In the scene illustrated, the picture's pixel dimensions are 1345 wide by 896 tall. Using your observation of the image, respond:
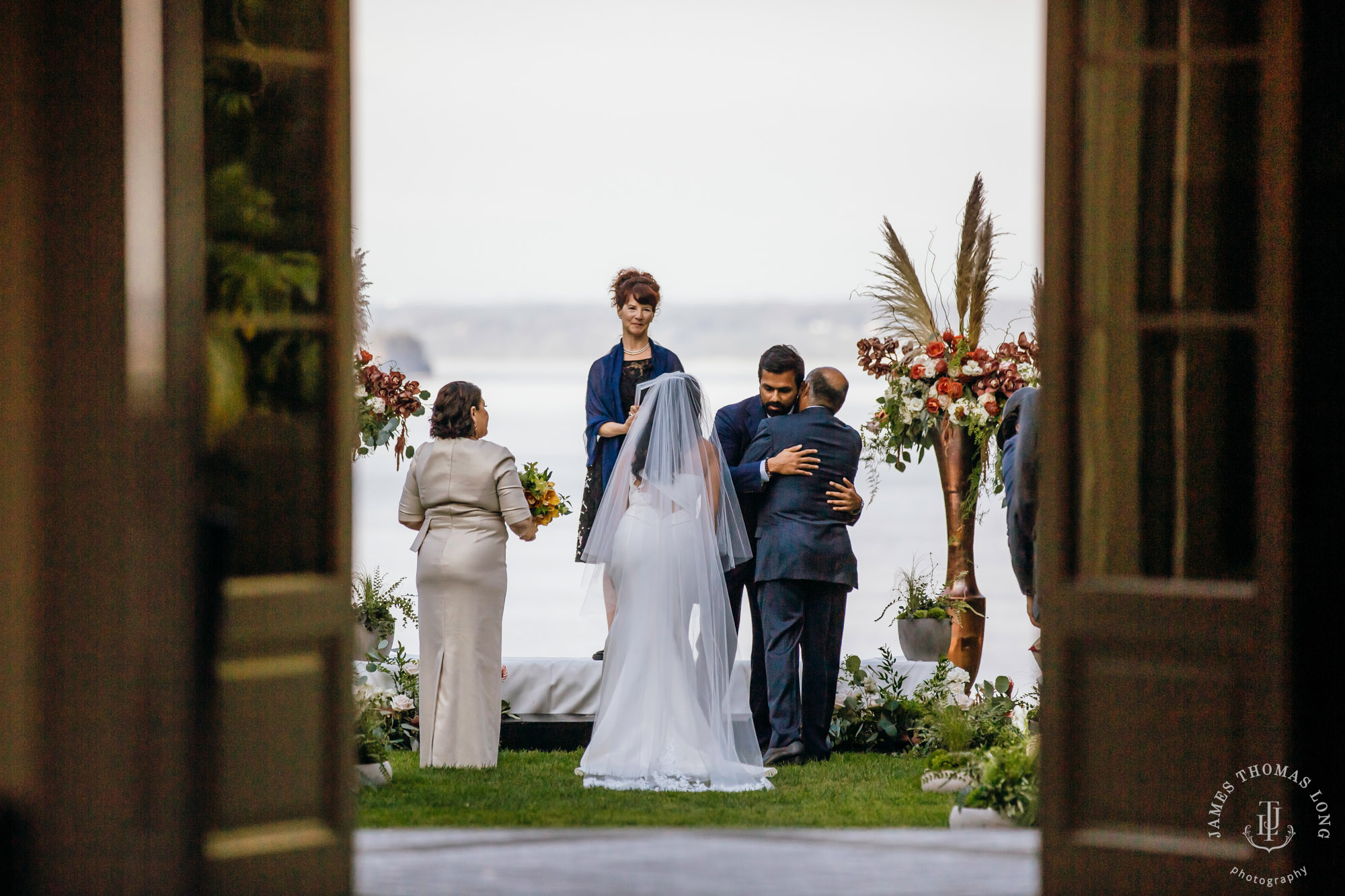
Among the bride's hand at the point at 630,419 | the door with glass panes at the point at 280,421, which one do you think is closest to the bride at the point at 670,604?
the bride's hand at the point at 630,419

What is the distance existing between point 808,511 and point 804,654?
64 cm

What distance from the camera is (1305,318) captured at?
3234mm

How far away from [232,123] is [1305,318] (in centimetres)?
252

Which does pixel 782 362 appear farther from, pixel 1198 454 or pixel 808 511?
pixel 1198 454

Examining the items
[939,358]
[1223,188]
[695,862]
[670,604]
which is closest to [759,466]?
[670,604]

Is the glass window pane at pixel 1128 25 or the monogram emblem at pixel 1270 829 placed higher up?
the glass window pane at pixel 1128 25

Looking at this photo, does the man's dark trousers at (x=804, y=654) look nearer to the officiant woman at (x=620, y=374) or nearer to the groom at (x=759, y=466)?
the groom at (x=759, y=466)

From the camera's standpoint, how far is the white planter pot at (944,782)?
18.5 feet

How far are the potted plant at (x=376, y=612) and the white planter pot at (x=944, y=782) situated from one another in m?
2.61

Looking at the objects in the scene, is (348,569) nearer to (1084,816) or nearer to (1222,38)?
(1084,816)

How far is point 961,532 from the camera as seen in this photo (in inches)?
278

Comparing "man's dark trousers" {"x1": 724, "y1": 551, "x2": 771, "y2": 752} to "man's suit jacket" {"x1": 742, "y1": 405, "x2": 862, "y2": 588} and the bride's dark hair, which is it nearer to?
"man's suit jacket" {"x1": 742, "y1": 405, "x2": 862, "y2": 588}

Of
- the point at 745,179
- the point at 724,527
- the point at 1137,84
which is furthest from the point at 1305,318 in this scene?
the point at 745,179

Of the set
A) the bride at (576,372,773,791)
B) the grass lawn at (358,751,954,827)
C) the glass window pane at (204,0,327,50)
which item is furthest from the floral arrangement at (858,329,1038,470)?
the glass window pane at (204,0,327,50)
